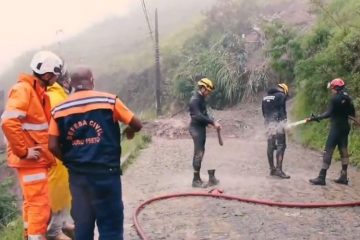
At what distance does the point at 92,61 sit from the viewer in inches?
1580

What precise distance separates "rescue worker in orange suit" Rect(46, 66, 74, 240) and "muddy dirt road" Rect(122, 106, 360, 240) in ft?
4.19

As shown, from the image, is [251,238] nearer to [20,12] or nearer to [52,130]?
[52,130]

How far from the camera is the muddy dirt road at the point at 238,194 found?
6969 millimetres

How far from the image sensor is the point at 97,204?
14.9ft

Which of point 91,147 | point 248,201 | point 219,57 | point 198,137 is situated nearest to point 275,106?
point 198,137

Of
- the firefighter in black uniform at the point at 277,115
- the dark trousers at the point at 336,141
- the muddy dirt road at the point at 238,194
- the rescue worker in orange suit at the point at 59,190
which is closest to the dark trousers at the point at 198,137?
the muddy dirt road at the point at 238,194

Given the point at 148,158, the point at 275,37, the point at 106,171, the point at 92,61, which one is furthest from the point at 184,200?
the point at 92,61

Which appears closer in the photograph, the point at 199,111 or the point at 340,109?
the point at 199,111

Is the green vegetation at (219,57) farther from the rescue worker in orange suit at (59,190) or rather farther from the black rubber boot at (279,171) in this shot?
the rescue worker in orange suit at (59,190)

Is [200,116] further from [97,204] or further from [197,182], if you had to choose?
[97,204]

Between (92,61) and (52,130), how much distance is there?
119ft

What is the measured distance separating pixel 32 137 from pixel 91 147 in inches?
40.4

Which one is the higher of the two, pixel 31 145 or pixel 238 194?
pixel 31 145

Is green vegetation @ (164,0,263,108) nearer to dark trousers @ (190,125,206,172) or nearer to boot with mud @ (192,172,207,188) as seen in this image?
boot with mud @ (192,172,207,188)
